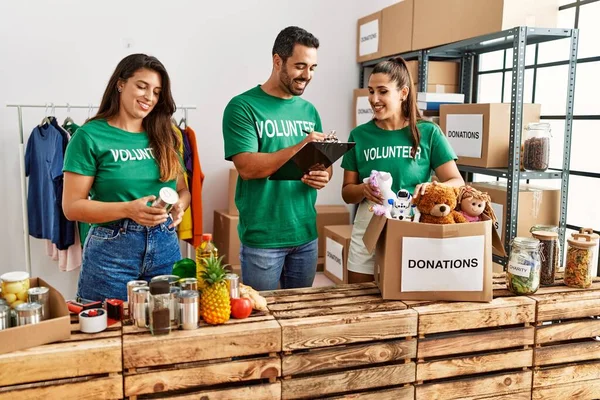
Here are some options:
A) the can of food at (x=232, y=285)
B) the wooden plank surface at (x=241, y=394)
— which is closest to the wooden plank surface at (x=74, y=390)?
the wooden plank surface at (x=241, y=394)

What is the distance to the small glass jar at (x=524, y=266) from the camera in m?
1.60

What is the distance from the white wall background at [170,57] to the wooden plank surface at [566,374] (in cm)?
279

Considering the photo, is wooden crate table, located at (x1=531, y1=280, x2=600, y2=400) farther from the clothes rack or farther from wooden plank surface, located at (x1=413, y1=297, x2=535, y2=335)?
the clothes rack

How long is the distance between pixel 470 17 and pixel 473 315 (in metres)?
1.95

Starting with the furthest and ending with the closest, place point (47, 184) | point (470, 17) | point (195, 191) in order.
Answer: point (195, 191), point (47, 184), point (470, 17)

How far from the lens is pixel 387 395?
1.50 m

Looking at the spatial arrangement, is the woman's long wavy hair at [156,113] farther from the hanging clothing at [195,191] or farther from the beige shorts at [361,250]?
the hanging clothing at [195,191]

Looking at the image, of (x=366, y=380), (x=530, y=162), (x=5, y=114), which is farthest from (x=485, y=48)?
(x=5, y=114)

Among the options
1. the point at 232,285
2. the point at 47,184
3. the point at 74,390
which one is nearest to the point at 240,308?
the point at 232,285

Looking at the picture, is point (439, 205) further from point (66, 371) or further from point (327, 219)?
point (327, 219)

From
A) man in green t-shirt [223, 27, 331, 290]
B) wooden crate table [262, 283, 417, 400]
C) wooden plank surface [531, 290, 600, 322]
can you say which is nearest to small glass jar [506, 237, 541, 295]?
wooden plank surface [531, 290, 600, 322]

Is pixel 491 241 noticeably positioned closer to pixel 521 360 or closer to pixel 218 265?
pixel 521 360

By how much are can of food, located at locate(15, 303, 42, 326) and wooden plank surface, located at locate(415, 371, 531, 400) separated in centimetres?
102

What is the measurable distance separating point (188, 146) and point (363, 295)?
6.72 ft
